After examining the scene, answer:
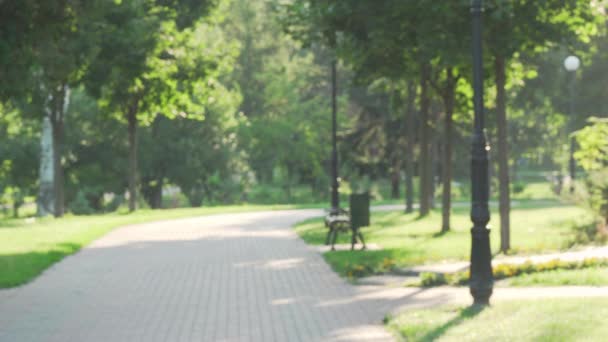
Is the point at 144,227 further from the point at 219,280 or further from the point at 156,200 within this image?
the point at 156,200

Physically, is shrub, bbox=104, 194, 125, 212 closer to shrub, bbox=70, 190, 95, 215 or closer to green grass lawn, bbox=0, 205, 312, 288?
shrub, bbox=70, 190, 95, 215

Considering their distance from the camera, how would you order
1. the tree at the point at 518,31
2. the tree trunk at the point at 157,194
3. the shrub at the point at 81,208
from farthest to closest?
the tree trunk at the point at 157,194, the shrub at the point at 81,208, the tree at the point at 518,31

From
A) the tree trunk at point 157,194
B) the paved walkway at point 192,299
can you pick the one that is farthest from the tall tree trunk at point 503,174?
the tree trunk at point 157,194

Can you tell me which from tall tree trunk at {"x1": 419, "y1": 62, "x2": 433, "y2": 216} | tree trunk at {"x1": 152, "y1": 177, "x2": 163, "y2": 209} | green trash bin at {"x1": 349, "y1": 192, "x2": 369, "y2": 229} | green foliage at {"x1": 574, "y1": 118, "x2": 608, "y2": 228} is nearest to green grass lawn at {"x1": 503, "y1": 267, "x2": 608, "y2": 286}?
green trash bin at {"x1": 349, "y1": 192, "x2": 369, "y2": 229}

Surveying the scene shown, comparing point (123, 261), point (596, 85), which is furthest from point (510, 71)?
point (596, 85)

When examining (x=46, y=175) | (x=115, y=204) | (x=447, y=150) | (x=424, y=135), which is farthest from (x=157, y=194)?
(x=447, y=150)

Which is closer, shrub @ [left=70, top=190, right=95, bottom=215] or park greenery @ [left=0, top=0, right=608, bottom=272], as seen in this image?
park greenery @ [left=0, top=0, right=608, bottom=272]

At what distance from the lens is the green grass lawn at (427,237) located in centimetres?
1723

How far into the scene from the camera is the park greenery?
1828 centimetres

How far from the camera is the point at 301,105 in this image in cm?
6375

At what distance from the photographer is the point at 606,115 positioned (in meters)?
50.8

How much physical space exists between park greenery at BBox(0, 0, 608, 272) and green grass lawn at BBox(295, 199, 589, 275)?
3.6 inches

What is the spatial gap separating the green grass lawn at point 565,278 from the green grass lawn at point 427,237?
2.75 meters

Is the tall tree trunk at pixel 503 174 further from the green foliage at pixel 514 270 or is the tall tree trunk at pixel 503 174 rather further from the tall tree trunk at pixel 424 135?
the tall tree trunk at pixel 424 135
